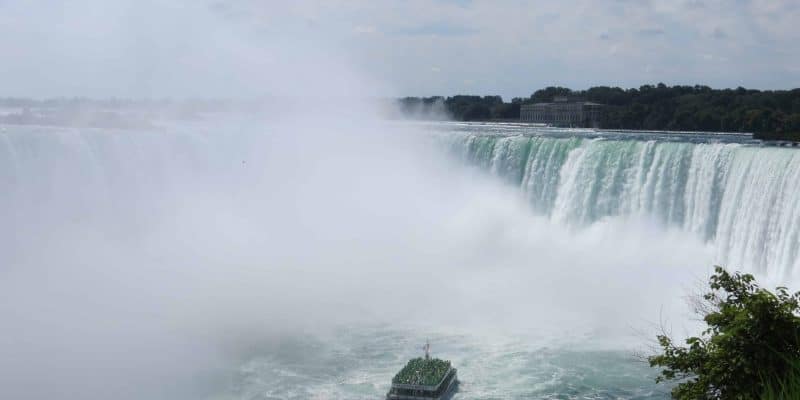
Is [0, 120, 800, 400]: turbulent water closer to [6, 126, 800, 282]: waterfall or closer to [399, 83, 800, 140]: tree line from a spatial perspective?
[6, 126, 800, 282]: waterfall

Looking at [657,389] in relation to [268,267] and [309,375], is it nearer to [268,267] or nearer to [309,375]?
[309,375]

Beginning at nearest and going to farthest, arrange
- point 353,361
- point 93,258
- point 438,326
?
point 353,361 → point 438,326 → point 93,258

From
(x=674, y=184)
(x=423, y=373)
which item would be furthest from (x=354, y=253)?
(x=423, y=373)

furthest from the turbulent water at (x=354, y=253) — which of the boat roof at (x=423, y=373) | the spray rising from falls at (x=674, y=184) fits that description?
the boat roof at (x=423, y=373)

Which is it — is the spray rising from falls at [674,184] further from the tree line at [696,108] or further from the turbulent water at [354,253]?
the tree line at [696,108]

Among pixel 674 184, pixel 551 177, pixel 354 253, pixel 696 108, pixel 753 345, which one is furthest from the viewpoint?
pixel 696 108

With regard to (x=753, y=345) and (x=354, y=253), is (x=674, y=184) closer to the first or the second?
(x=354, y=253)

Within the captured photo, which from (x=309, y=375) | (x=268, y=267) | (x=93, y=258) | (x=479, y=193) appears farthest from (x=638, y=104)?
(x=309, y=375)
